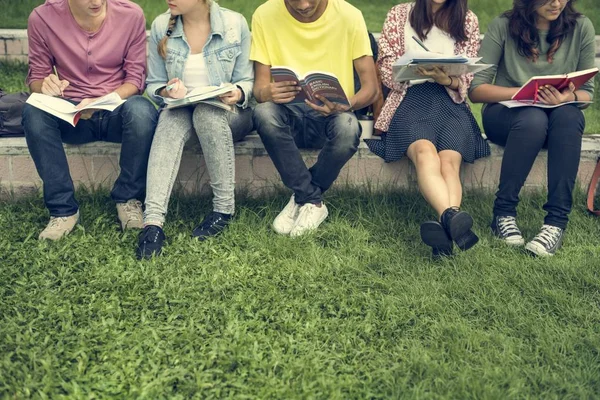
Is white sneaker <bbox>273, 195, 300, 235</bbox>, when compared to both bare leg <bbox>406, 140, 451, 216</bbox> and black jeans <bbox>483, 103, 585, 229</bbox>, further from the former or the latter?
black jeans <bbox>483, 103, 585, 229</bbox>

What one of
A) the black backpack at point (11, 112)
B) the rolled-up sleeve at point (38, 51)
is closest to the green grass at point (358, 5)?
the black backpack at point (11, 112)

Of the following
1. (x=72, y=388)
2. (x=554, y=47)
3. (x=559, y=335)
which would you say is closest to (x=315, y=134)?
(x=554, y=47)

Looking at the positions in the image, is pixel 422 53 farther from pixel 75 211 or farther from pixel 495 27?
pixel 75 211

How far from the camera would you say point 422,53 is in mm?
3951

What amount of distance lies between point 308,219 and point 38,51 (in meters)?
1.69

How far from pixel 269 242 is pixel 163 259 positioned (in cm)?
54

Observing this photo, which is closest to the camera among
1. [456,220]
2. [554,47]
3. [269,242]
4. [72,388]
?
[72,388]

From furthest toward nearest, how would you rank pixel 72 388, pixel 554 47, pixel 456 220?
pixel 554 47 → pixel 456 220 → pixel 72 388

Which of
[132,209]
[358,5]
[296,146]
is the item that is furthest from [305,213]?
[358,5]

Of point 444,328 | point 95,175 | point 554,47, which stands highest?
point 554,47

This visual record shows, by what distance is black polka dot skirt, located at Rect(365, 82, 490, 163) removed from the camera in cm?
430

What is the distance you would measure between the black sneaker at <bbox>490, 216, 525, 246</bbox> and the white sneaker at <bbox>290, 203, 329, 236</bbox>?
2.95 feet

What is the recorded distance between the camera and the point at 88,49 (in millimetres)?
4297

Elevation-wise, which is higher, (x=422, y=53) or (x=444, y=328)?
(x=422, y=53)
